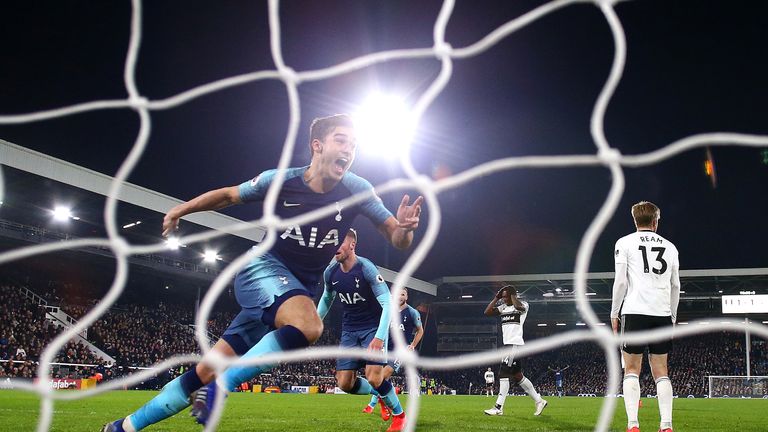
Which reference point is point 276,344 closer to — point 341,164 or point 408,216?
point 408,216

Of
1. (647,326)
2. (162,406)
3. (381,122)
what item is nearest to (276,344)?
(162,406)

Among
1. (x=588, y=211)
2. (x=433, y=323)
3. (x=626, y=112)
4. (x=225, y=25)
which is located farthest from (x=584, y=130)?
(x=433, y=323)

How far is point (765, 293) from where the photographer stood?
3531 cm

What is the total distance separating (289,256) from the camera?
392 cm

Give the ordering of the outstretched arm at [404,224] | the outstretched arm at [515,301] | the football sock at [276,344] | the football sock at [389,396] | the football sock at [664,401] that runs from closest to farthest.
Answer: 1. the outstretched arm at [404,224]
2. the football sock at [276,344]
3. the football sock at [664,401]
4. the football sock at [389,396]
5. the outstretched arm at [515,301]

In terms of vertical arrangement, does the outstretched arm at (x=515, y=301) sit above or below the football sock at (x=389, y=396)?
above

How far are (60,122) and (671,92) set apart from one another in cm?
1891

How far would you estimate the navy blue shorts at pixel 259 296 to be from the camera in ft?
12.0

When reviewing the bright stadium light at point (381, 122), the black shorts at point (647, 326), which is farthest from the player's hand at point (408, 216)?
the bright stadium light at point (381, 122)

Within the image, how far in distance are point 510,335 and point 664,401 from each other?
194 inches

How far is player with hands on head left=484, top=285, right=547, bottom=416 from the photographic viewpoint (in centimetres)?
903

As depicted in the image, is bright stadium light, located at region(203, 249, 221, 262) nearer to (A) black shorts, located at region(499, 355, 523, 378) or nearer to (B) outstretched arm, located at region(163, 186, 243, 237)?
(A) black shorts, located at region(499, 355, 523, 378)

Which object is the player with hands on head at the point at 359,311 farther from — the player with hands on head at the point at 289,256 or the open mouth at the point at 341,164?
the open mouth at the point at 341,164

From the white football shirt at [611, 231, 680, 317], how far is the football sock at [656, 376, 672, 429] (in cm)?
46
